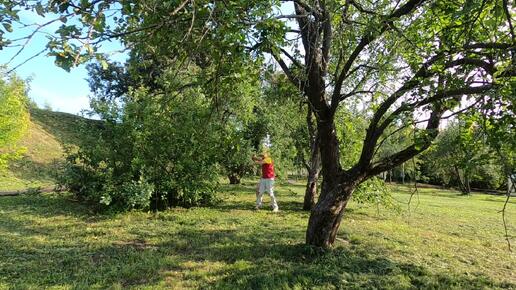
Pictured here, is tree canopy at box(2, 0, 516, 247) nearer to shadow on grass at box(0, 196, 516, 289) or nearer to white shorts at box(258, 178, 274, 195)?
shadow on grass at box(0, 196, 516, 289)

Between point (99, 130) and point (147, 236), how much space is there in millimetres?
3914

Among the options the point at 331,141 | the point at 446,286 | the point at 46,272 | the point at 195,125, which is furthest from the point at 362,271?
the point at 195,125

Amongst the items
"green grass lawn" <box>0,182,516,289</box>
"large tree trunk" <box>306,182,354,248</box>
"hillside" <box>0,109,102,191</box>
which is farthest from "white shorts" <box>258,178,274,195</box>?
"large tree trunk" <box>306,182,354,248</box>

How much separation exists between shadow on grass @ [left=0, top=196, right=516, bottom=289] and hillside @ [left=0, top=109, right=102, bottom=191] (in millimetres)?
3318

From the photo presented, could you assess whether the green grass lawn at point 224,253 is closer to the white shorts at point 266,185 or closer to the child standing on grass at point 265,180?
the child standing on grass at point 265,180

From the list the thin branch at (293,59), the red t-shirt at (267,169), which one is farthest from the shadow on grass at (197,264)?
the red t-shirt at (267,169)

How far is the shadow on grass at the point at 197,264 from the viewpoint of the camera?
4.96 m

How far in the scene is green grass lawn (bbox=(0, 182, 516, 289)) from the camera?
508 centimetres

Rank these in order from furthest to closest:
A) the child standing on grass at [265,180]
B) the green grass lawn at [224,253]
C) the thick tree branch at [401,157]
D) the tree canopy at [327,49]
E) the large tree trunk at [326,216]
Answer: the child standing on grass at [265,180], the large tree trunk at [326,216], the thick tree branch at [401,157], the green grass lawn at [224,253], the tree canopy at [327,49]

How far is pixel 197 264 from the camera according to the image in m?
5.69

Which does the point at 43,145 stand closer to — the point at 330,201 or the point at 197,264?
the point at 197,264

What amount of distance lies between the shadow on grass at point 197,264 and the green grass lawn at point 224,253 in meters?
0.01

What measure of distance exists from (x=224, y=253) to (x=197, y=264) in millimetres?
689

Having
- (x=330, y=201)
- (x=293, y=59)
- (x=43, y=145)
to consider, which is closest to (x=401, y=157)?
(x=330, y=201)
